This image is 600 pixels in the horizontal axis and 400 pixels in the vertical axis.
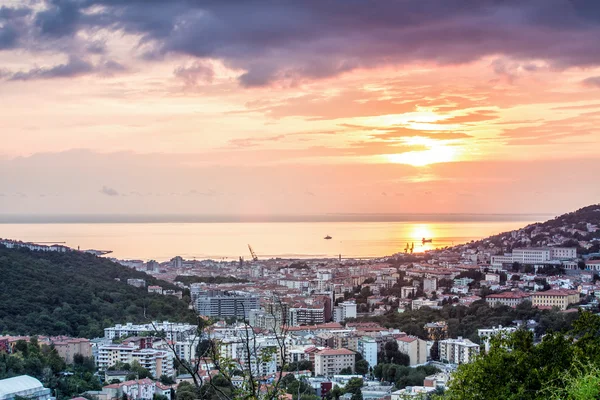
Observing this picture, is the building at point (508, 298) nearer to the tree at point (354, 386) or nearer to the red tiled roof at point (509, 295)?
the red tiled roof at point (509, 295)

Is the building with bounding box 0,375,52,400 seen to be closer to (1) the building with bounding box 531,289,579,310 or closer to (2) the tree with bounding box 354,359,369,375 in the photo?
(2) the tree with bounding box 354,359,369,375

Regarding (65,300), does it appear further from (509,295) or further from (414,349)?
(509,295)

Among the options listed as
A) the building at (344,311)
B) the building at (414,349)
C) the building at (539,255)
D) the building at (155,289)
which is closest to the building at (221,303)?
the building at (155,289)

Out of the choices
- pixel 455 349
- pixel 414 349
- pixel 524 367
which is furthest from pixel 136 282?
pixel 524 367

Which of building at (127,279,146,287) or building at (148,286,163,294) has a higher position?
→ building at (127,279,146,287)

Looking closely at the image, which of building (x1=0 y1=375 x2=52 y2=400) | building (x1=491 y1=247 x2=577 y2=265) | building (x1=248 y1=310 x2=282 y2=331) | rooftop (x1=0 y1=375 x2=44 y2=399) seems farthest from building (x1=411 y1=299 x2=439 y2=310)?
rooftop (x1=0 y1=375 x2=44 y2=399)

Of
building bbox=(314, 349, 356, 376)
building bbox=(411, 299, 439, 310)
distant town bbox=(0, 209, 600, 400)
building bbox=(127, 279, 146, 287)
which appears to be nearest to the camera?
distant town bbox=(0, 209, 600, 400)

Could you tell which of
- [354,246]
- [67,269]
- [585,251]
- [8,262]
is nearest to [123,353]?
[8,262]
